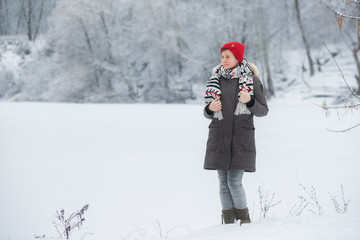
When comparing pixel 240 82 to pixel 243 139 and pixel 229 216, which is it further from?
pixel 229 216

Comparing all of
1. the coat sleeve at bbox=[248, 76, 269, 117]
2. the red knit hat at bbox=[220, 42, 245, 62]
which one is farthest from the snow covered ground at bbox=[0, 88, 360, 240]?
the red knit hat at bbox=[220, 42, 245, 62]

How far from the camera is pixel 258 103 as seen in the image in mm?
2973

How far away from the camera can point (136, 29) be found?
23.8 meters

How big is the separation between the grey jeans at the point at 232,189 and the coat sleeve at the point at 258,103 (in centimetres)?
52

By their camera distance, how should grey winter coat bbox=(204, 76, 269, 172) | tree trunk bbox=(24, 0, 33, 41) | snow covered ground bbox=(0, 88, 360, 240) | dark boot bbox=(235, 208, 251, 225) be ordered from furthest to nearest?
1. tree trunk bbox=(24, 0, 33, 41)
2. snow covered ground bbox=(0, 88, 360, 240)
3. dark boot bbox=(235, 208, 251, 225)
4. grey winter coat bbox=(204, 76, 269, 172)

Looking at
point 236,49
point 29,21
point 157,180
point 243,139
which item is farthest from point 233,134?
point 29,21

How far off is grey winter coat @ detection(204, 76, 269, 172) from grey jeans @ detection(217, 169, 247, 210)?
0.11 m

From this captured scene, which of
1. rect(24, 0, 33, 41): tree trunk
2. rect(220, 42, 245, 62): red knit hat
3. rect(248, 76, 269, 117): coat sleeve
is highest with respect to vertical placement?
rect(24, 0, 33, 41): tree trunk

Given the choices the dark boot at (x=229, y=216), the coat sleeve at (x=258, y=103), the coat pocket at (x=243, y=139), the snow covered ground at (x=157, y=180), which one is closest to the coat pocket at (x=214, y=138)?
the coat pocket at (x=243, y=139)

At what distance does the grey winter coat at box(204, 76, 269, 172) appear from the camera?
9.64 ft

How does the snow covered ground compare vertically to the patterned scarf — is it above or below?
below

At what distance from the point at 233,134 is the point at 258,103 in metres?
0.33

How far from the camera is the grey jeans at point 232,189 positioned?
3021mm

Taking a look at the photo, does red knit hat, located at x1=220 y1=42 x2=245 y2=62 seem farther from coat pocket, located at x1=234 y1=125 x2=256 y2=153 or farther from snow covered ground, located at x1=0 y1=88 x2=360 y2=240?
snow covered ground, located at x1=0 y1=88 x2=360 y2=240
